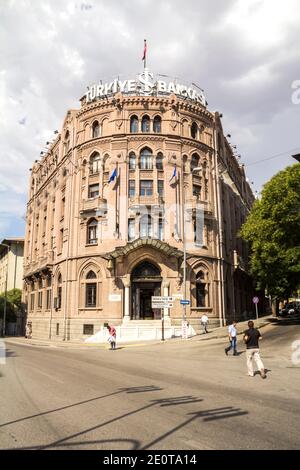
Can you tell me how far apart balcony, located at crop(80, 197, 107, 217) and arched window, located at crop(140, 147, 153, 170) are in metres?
4.76

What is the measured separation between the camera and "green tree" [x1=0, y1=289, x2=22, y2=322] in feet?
198

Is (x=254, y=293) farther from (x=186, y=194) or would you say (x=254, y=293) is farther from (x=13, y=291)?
(x=13, y=291)

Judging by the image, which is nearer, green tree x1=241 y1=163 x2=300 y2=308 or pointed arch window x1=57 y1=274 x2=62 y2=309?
green tree x1=241 y1=163 x2=300 y2=308

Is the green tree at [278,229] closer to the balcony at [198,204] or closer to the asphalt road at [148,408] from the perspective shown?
the balcony at [198,204]

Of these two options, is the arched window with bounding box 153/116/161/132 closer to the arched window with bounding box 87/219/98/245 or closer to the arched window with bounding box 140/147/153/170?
the arched window with bounding box 140/147/153/170

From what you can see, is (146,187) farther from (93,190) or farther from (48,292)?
(48,292)

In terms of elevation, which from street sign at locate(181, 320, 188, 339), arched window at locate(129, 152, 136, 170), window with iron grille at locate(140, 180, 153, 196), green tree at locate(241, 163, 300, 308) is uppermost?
arched window at locate(129, 152, 136, 170)

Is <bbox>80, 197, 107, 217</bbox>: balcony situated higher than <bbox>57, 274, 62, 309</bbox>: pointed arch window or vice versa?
<bbox>80, 197, 107, 217</bbox>: balcony

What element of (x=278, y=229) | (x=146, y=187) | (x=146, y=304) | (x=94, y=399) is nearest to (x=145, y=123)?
(x=146, y=187)

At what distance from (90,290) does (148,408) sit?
89.7ft

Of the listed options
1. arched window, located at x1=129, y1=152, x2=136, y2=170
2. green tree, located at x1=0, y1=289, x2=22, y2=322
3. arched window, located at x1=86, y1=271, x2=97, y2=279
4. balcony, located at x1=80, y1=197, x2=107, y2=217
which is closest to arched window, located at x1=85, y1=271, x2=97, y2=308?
arched window, located at x1=86, y1=271, x2=97, y2=279

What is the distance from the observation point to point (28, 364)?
53.2 feet

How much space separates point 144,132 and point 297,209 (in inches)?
592

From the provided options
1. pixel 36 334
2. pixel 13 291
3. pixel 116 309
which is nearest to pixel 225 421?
pixel 116 309
